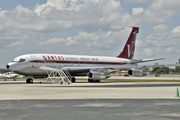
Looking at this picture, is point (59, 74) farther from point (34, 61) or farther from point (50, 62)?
point (34, 61)

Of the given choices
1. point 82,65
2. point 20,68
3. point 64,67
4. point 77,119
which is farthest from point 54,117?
point 82,65

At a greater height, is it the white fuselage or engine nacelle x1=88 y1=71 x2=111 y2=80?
the white fuselage

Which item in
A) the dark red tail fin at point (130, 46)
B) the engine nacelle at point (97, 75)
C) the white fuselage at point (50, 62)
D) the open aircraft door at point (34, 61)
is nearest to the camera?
the white fuselage at point (50, 62)

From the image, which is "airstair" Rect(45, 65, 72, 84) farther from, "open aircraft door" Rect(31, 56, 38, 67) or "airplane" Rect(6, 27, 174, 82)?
"open aircraft door" Rect(31, 56, 38, 67)

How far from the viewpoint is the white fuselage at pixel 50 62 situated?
40688 mm

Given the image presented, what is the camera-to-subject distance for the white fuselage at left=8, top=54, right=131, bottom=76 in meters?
40.7

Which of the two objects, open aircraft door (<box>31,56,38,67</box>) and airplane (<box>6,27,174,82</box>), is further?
open aircraft door (<box>31,56,38,67</box>)

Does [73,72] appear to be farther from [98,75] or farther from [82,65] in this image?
[98,75]

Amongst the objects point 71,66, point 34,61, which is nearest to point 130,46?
point 71,66

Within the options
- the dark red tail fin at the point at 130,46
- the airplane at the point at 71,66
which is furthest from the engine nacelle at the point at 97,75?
the dark red tail fin at the point at 130,46

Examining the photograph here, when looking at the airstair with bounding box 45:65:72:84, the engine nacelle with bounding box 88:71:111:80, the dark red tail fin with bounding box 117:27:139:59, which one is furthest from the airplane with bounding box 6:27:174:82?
the dark red tail fin with bounding box 117:27:139:59

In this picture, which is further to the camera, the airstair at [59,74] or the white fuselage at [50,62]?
the white fuselage at [50,62]

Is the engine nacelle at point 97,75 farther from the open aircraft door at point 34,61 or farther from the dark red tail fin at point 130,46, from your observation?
the dark red tail fin at point 130,46

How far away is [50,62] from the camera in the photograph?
143 ft
